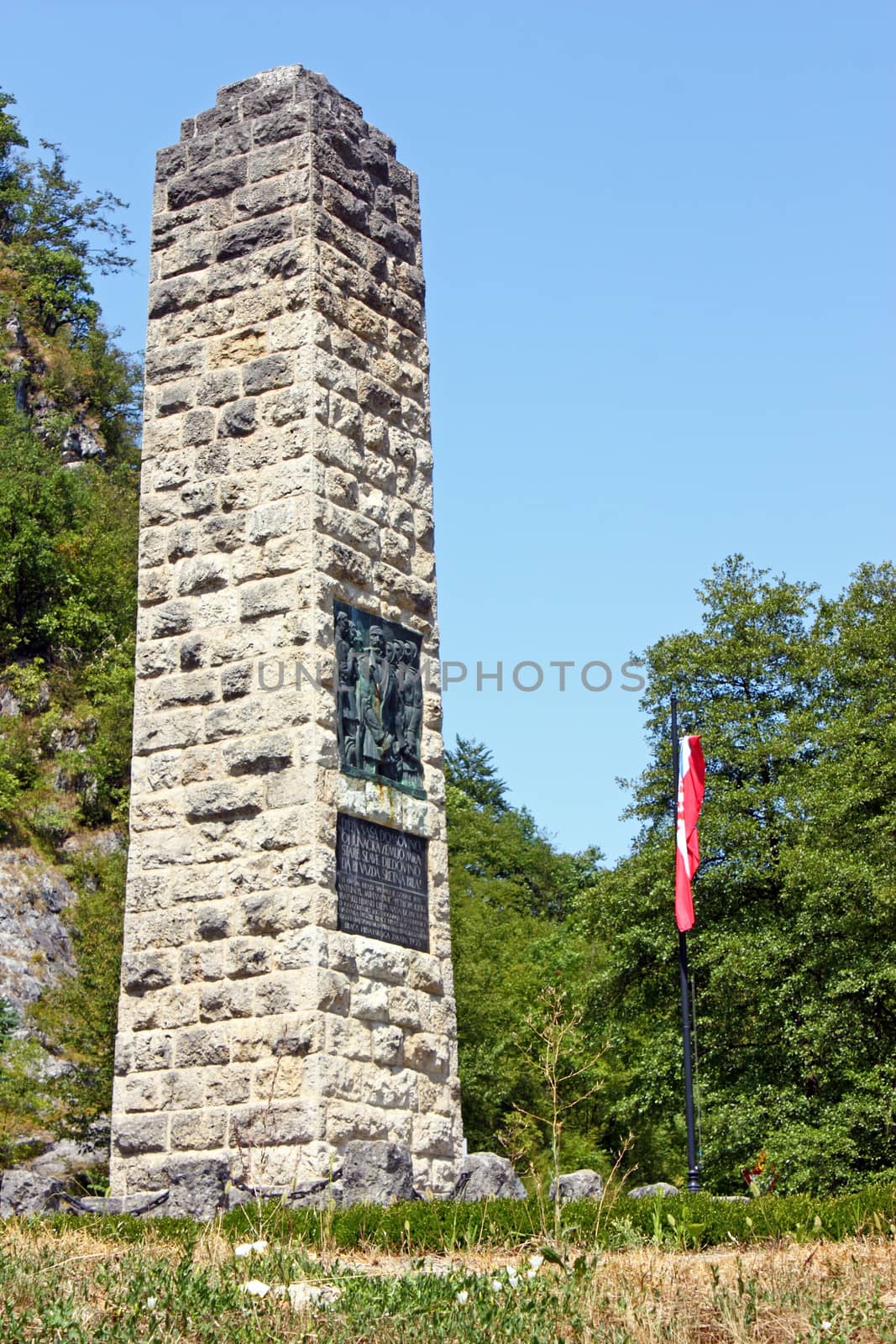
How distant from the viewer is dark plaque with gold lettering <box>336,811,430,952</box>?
9406mm

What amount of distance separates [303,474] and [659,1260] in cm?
549

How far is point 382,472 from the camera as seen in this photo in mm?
10594

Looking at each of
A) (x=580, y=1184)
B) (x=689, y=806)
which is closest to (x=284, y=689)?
(x=580, y=1184)

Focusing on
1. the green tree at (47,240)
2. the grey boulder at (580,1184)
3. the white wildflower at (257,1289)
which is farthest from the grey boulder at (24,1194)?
the green tree at (47,240)

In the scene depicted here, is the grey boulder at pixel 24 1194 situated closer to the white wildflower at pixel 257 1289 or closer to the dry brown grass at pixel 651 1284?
the dry brown grass at pixel 651 1284

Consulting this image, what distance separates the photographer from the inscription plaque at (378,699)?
383 inches

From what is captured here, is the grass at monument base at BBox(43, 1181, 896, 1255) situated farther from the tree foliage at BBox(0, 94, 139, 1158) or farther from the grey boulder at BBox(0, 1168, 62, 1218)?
the tree foliage at BBox(0, 94, 139, 1158)

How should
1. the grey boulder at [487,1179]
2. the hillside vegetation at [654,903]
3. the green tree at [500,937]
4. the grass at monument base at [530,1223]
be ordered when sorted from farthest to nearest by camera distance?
1. the green tree at [500,937]
2. the hillside vegetation at [654,903]
3. the grey boulder at [487,1179]
4. the grass at monument base at [530,1223]

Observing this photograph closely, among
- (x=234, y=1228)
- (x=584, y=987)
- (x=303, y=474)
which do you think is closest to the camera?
(x=234, y=1228)

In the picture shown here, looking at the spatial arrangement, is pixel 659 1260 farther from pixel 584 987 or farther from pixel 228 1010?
pixel 584 987

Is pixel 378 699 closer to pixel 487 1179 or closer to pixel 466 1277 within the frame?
pixel 487 1179

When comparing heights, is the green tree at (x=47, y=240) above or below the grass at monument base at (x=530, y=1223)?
above

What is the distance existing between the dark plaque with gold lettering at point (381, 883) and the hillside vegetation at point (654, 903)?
Result: 820 cm

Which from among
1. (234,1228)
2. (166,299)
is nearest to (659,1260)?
(234,1228)
